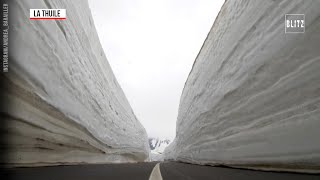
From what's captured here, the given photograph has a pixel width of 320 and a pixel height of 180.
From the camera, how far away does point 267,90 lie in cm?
396

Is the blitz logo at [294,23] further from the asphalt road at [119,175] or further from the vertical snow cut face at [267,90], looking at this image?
the asphalt road at [119,175]

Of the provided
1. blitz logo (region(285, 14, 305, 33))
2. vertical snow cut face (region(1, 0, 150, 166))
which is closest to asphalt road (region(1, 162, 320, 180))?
vertical snow cut face (region(1, 0, 150, 166))

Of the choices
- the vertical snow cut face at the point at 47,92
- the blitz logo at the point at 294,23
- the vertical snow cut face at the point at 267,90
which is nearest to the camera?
the vertical snow cut face at the point at 267,90

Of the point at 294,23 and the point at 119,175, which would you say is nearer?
the point at 119,175

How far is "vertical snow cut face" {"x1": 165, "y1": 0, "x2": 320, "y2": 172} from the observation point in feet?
9.36

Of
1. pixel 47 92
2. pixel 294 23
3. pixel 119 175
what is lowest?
pixel 119 175

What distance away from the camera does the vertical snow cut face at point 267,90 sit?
285 cm

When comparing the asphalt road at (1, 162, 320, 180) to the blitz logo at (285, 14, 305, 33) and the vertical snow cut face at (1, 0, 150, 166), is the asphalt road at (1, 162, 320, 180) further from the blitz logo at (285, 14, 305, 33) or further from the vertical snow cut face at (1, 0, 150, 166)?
the blitz logo at (285, 14, 305, 33)

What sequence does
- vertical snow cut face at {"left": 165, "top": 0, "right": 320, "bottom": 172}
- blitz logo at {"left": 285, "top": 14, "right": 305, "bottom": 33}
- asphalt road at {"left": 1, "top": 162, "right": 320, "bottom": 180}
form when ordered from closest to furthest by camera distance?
asphalt road at {"left": 1, "top": 162, "right": 320, "bottom": 180} < vertical snow cut face at {"left": 165, "top": 0, "right": 320, "bottom": 172} < blitz logo at {"left": 285, "top": 14, "right": 305, "bottom": 33}

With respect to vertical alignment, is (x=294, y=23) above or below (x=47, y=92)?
above

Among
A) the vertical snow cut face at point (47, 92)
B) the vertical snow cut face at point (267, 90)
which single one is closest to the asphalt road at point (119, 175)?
the vertical snow cut face at point (267, 90)

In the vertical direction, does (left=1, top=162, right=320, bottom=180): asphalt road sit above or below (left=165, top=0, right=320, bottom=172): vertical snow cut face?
below

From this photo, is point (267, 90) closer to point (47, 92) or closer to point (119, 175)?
point (119, 175)

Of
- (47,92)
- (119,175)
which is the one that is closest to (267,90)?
(119,175)
